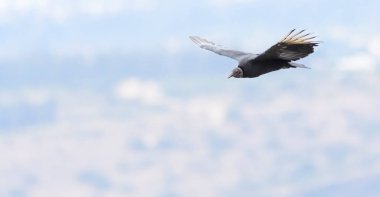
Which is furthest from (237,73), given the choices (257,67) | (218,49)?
(218,49)

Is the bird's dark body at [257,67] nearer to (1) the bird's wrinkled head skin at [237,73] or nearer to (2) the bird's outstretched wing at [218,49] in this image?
(1) the bird's wrinkled head skin at [237,73]

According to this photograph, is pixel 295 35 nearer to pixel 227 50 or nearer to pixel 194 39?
pixel 227 50

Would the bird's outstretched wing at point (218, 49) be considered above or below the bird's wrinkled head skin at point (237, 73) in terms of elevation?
above

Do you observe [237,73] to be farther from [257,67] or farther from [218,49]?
[218,49]

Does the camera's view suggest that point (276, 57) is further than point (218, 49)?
No

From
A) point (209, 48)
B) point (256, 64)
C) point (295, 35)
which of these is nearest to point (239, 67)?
point (256, 64)
